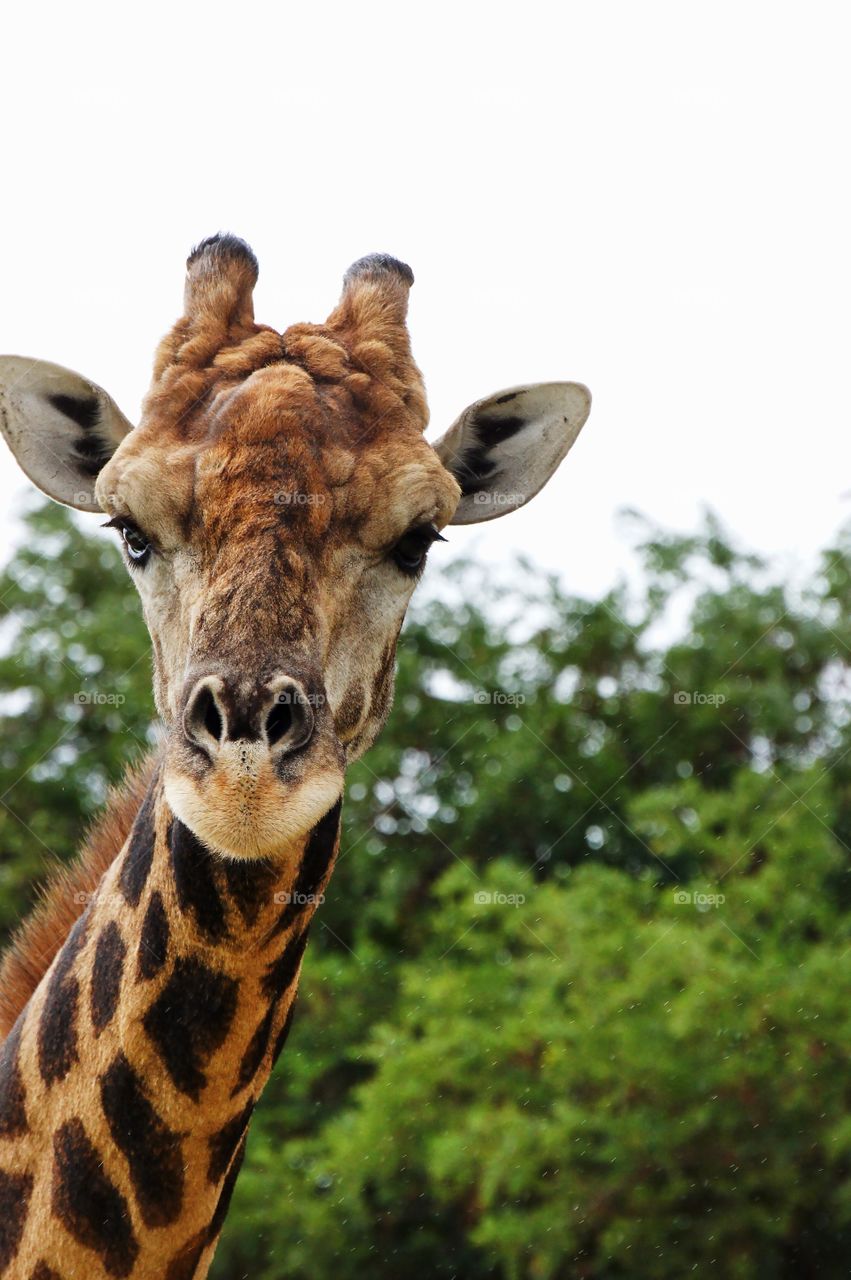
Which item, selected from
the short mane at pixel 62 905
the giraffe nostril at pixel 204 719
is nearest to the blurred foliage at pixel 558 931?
the short mane at pixel 62 905

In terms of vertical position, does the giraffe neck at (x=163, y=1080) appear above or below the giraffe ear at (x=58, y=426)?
below

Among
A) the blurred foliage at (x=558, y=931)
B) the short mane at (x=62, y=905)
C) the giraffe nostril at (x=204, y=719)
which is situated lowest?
the blurred foliage at (x=558, y=931)

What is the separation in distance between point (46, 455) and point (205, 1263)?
117 inches

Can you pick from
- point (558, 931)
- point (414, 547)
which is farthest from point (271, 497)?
point (558, 931)

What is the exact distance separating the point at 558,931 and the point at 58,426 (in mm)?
11393

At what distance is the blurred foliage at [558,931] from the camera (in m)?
15.3

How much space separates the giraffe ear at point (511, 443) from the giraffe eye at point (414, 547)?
94cm

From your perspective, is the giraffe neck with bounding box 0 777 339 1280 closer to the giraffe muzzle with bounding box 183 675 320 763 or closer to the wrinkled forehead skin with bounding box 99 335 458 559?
the giraffe muzzle with bounding box 183 675 320 763

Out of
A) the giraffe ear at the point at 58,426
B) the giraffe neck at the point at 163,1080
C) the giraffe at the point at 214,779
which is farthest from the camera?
the giraffe ear at the point at 58,426

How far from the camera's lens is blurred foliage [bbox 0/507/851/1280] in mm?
15289

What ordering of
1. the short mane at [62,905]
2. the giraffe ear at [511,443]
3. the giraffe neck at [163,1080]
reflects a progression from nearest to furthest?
1. the giraffe neck at [163,1080]
2. the short mane at [62,905]
3. the giraffe ear at [511,443]

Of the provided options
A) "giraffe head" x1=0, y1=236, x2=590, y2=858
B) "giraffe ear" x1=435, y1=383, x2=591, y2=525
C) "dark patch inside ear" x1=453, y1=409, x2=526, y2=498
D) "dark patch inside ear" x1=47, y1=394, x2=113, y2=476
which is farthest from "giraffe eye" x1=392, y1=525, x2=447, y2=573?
"dark patch inside ear" x1=47, y1=394, x2=113, y2=476

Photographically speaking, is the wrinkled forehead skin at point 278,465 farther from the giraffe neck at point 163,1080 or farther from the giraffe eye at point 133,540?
the giraffe neck at point 163,1080

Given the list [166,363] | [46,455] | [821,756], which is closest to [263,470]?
[166,363]
